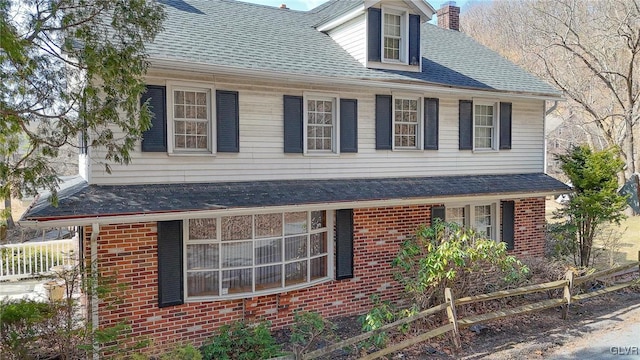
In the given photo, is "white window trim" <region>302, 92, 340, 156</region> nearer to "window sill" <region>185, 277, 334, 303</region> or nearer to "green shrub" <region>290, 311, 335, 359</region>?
"window sill" <region>185, 277, 334, 303</region>

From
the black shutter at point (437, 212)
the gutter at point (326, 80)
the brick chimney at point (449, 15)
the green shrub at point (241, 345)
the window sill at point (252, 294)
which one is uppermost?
the brick chimney at point (449, 15)

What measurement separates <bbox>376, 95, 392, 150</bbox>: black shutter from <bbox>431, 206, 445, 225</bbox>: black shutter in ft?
6.47

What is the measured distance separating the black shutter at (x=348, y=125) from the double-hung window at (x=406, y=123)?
1.21 meters

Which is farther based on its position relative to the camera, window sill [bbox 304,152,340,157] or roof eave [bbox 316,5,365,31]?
roof eave [bbox 316,5,365,31]

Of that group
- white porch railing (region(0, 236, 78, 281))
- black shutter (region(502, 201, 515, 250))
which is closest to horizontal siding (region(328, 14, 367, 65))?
black shutter (region(502, 201, 515, 250))

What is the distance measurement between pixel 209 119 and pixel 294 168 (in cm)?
217

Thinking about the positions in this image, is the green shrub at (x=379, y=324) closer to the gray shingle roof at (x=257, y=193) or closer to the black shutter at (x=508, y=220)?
the gray shingle roof at (x=257, y=193)

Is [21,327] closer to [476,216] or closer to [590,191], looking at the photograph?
[476,216]

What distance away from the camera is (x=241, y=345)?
8.06m

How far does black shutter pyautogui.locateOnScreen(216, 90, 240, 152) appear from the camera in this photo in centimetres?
914

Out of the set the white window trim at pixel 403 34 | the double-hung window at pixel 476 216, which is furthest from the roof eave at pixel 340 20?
the double-hung window at pixel 476 216

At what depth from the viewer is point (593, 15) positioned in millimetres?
22750

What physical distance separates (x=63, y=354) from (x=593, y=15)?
26232mm

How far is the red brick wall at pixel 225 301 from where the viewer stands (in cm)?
797
